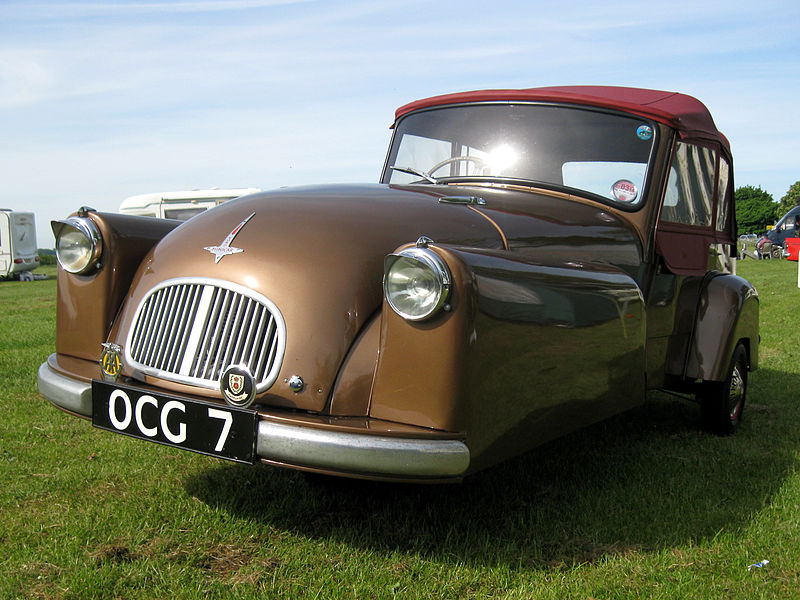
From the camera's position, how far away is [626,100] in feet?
13.6

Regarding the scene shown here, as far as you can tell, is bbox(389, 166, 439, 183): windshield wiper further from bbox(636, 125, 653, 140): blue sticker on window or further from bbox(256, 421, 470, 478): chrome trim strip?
bbox(256, 421, 470, 478): chrome trim strip

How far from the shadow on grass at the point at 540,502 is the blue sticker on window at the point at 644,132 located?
1677 mm

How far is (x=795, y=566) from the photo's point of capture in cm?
279

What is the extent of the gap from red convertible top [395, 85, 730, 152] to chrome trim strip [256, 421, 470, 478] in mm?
2373

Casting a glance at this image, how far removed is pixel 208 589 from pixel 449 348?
43.8 inches

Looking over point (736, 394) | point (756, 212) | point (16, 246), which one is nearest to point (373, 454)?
point (736, 394)

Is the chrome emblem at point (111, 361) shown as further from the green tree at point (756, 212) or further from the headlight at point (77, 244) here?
the green tree at point (756, 212)

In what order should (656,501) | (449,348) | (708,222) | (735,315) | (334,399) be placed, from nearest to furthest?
(449,348) < (334,399) < (656,501) < (735,315) < (708,222)

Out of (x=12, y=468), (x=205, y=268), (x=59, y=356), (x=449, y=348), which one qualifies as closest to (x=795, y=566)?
(x=449, y=348)

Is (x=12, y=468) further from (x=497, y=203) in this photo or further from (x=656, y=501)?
(x=656, y=501)

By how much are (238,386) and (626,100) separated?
270 cm

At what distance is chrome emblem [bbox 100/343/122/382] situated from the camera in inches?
120

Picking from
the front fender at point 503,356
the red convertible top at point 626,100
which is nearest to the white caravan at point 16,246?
the red convertible top at point 626,100

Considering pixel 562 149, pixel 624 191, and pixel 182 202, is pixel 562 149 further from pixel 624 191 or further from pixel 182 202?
pixel 182 202
